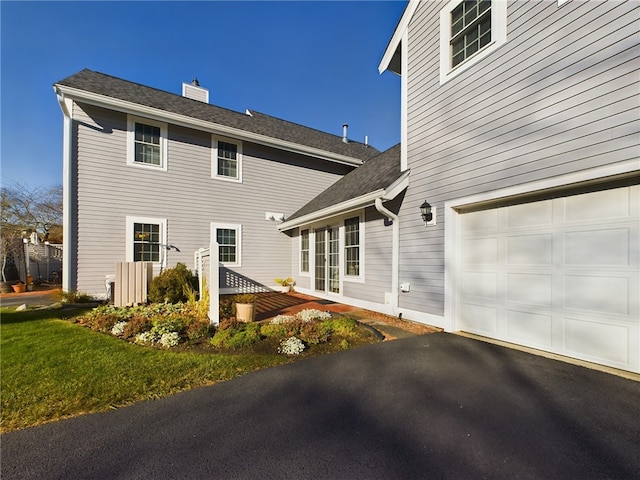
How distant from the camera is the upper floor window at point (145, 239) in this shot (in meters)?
8.25

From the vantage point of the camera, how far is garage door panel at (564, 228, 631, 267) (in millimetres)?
3232

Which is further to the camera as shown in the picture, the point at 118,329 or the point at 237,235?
the point at 237,235

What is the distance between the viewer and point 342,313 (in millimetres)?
Result: 6613

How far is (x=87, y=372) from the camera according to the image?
3.35m

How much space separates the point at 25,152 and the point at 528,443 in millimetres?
24935

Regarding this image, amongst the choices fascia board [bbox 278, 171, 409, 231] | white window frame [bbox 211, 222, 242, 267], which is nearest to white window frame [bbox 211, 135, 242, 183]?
white window frame [bbox 211, 222, 242, 267]

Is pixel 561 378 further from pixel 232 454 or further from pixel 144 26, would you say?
pixel 144 26

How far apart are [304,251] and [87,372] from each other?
7.24 metres

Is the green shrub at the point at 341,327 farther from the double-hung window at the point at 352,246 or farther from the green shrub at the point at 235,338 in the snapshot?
the double-hung window at the point at 352,246

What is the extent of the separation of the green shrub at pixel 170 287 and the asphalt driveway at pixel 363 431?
4.92m

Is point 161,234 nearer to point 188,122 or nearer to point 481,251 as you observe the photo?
point 188,122

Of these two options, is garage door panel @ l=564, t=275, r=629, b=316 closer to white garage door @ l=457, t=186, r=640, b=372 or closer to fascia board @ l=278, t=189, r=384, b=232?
white garage door @ l=457, t=186, r=640, b=372

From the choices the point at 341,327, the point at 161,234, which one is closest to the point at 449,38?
the point at 341,327

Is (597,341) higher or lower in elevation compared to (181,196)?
→ lower
